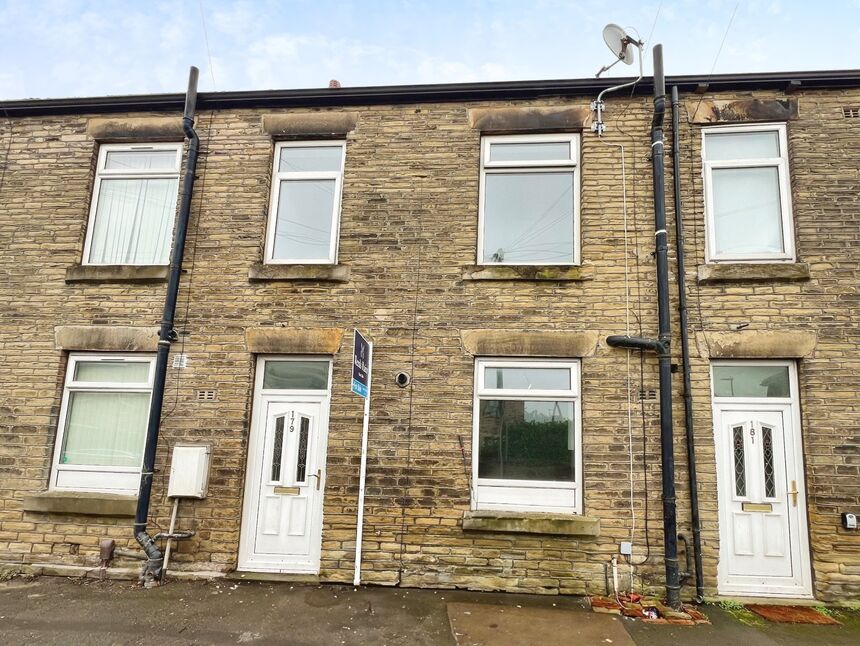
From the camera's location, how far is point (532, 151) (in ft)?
23.2

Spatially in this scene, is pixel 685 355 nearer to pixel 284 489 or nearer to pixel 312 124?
pixel 284 489

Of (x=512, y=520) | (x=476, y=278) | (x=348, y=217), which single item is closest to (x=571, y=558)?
(x=512, y=520)

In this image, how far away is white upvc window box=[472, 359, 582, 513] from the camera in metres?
6.23

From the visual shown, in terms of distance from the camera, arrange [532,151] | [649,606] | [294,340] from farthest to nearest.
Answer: [532,151] → [294,340] → [649,606]

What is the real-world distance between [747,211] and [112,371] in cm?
811

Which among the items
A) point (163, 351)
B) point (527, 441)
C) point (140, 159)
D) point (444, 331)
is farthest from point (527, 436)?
point (140, 159)

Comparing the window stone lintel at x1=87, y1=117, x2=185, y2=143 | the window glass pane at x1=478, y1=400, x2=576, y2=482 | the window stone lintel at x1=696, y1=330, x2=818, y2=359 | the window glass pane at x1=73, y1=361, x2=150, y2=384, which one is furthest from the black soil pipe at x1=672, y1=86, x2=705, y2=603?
the window glass pane at x1=73, y1=361, x2=150, y2=384

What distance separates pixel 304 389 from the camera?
6.70 metres

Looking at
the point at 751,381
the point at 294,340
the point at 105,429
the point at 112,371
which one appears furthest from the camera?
the point at 112,371

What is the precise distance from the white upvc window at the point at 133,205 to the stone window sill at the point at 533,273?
13.4 feet

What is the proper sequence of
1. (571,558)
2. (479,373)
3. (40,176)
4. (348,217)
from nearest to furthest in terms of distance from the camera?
(571,558)
(479,373)
(348,217)
(40,176)

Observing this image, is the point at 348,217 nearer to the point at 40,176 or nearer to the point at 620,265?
the point at 620,265

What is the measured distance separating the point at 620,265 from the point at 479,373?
211 centimetres

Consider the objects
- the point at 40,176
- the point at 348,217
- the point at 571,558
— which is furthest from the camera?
the point at 40,176
